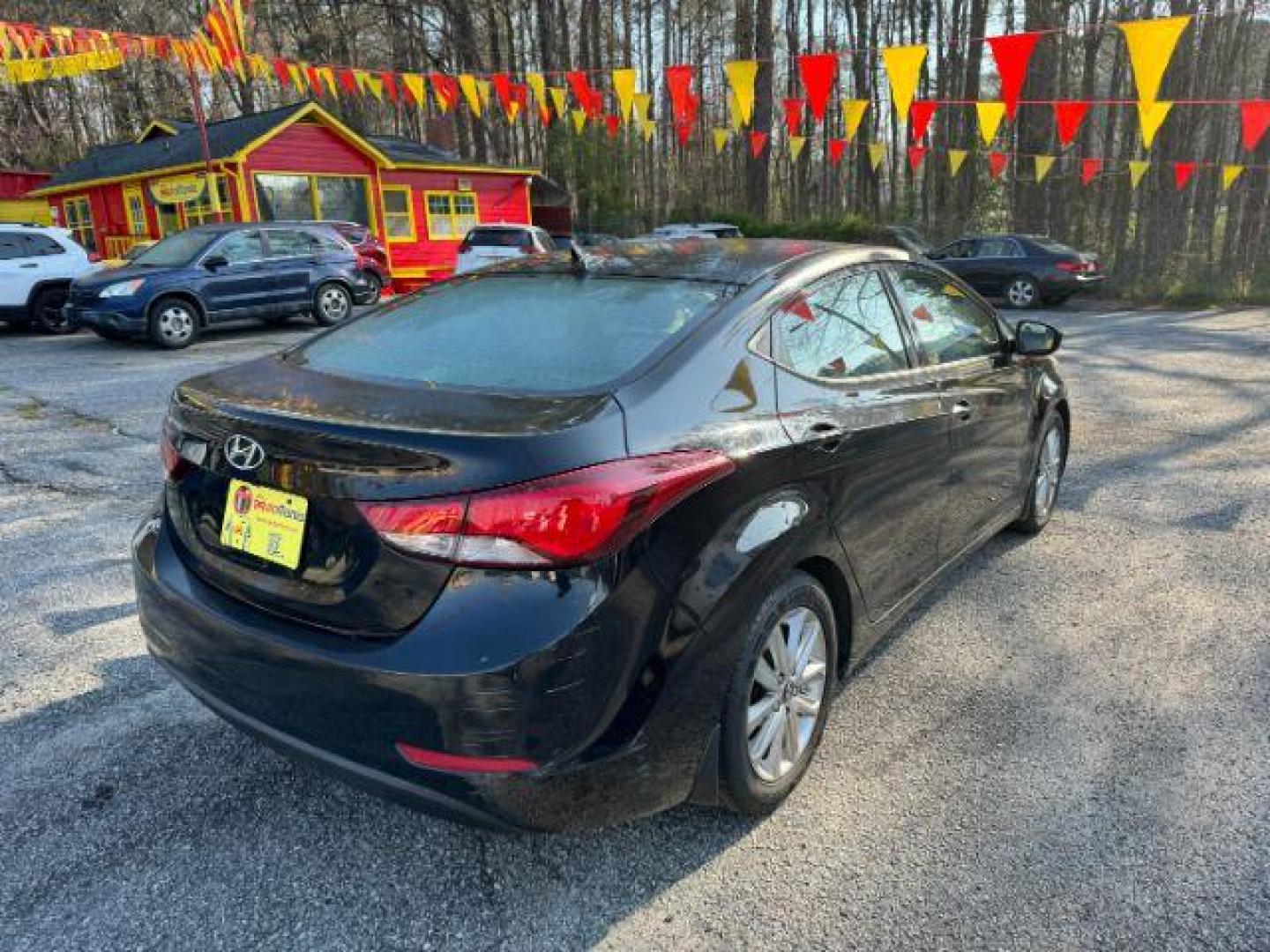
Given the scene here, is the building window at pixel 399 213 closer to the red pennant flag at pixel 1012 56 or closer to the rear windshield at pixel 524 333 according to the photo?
the red pennant flag at pixel 1012 56

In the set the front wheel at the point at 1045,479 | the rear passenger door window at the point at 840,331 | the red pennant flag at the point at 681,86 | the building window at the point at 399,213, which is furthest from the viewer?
the building window at the point at 399,213

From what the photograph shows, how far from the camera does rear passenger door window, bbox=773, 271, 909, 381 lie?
2.63 m

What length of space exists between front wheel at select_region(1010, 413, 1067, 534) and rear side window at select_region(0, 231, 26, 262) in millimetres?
14583

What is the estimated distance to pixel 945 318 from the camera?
359cm

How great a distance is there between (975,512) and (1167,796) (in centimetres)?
135

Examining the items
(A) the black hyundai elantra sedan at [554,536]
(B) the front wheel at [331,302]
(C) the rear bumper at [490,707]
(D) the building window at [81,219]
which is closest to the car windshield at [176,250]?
(B) the front wheel at [331,302]

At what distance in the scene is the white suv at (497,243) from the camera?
1830 centimetres

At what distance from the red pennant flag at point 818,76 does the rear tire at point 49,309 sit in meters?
11.5

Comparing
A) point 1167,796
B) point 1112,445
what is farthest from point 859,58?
point 1167,796

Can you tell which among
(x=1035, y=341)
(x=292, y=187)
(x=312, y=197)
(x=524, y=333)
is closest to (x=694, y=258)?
(x=524, y=333)

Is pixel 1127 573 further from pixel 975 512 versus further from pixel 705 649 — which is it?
pixel 705 649

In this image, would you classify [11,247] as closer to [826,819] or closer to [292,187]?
[292,187]

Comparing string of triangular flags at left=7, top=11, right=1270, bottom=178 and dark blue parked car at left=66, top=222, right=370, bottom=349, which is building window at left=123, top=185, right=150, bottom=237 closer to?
string of triangular flags at left=7, top=11, right=1270, bottom=178

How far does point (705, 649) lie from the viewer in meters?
2.11
